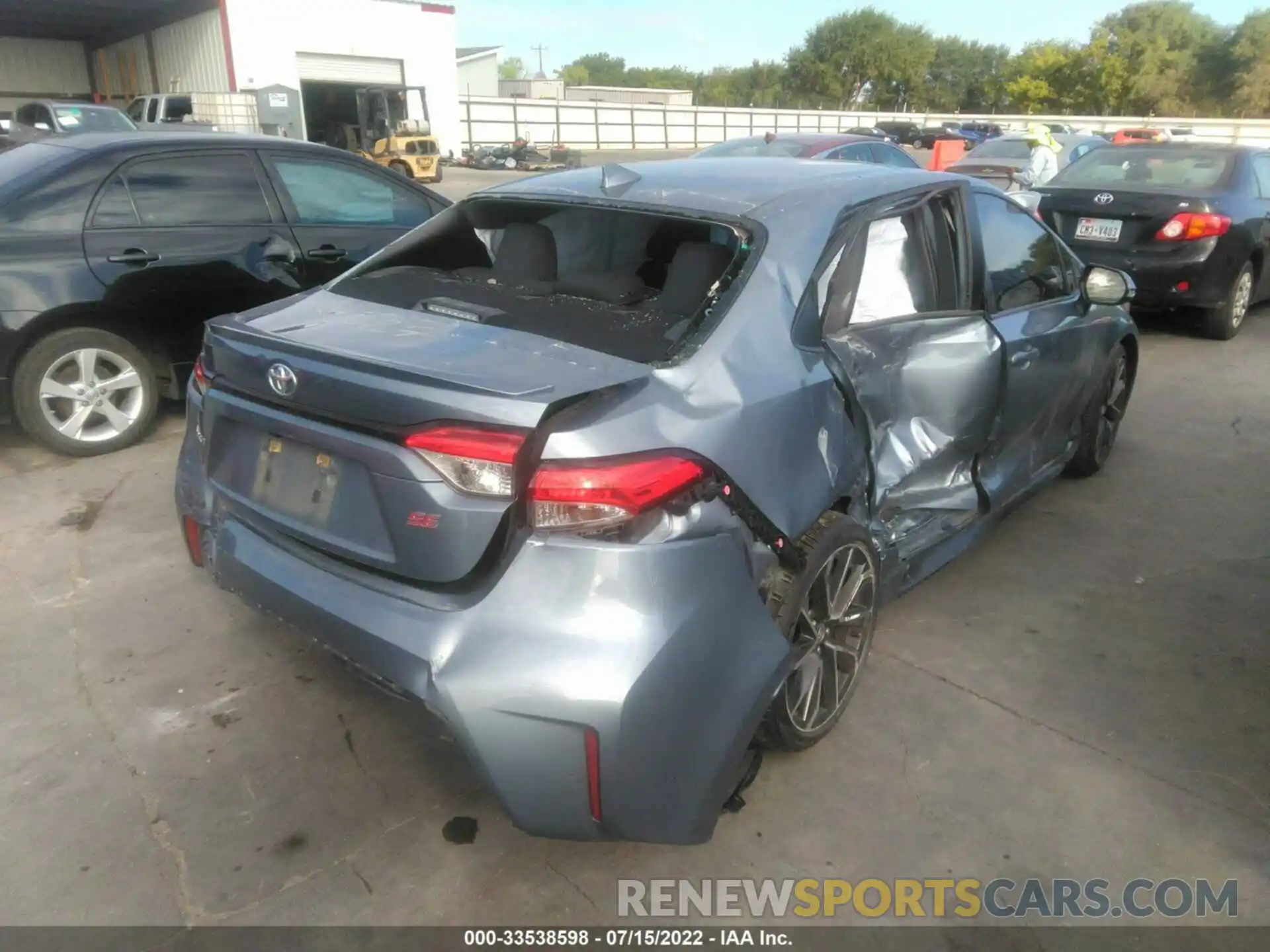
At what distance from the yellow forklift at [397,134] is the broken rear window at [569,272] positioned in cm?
2441

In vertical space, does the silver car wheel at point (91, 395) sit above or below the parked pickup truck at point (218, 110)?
below

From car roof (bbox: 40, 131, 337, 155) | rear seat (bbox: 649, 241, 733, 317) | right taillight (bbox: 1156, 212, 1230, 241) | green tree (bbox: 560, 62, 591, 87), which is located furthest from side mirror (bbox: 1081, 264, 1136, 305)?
green tree (bbox: 560, 62, 591, 87)

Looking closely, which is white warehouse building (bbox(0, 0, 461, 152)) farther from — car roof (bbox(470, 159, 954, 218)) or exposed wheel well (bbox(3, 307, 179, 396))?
car roof (bbox(470, 159, 954, 218))

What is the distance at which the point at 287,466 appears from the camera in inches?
96.6

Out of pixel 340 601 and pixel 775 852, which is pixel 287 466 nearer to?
pixel 340 601

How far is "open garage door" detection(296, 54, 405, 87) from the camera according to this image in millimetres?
30438

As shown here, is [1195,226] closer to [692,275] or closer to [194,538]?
[692,275]

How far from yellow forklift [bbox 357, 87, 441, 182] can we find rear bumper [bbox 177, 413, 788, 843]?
1025 inches

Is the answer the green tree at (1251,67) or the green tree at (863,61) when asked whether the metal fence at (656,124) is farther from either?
the green tree at (863,61)

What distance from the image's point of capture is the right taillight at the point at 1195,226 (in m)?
7.54

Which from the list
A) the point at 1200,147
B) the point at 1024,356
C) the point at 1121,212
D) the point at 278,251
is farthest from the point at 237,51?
the point at 1024,356

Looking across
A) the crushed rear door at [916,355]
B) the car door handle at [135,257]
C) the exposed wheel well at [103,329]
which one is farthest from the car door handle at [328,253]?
the crushed rear door at [916,355]

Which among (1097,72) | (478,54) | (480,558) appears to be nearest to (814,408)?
(480,558)

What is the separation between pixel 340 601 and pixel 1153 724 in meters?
2.53
